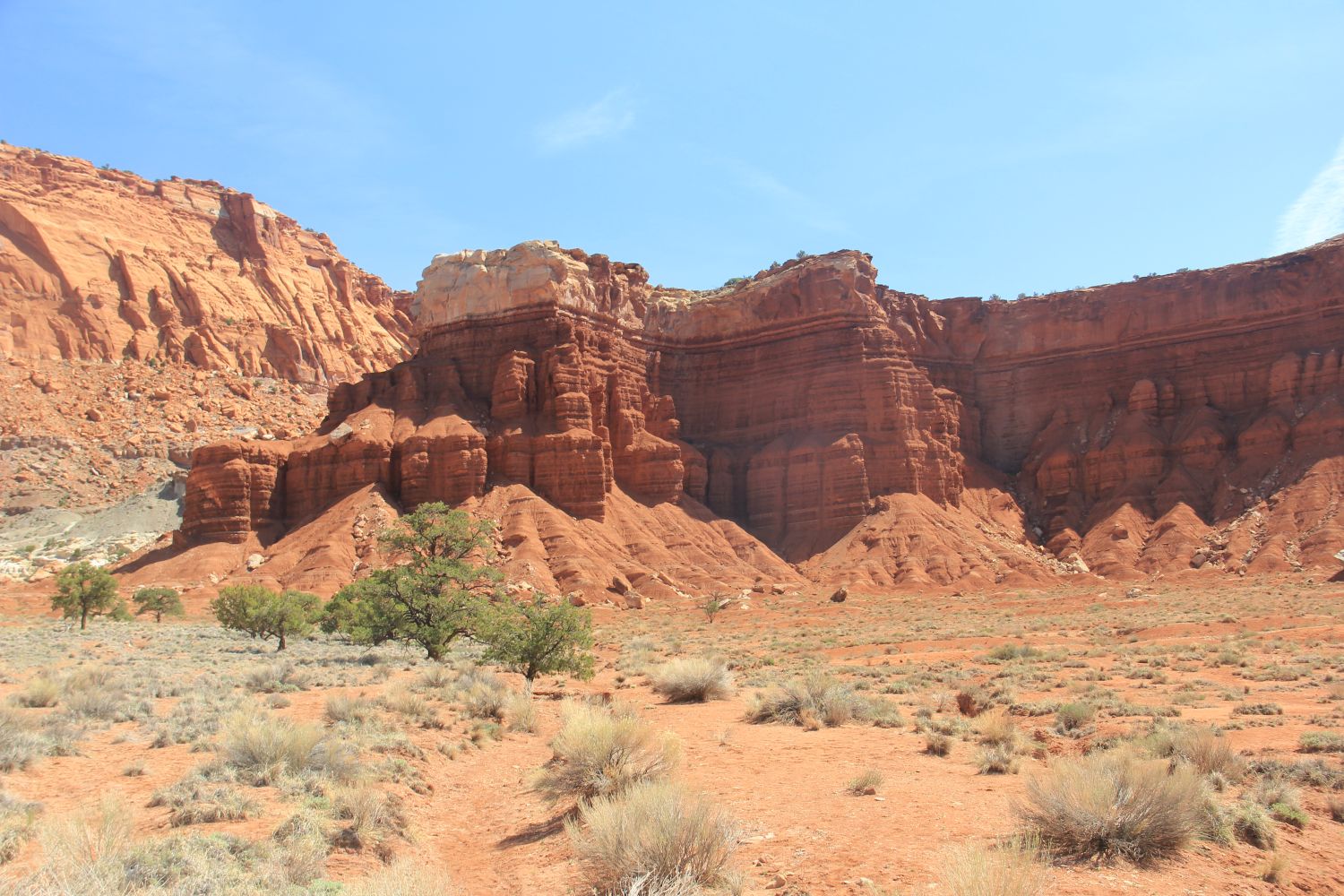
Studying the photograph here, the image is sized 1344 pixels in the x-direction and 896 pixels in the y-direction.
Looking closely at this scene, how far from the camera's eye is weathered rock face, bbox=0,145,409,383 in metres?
91.9

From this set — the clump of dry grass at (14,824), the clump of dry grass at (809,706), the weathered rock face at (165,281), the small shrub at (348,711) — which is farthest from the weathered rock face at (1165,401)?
the weathered rock face at (165,281)

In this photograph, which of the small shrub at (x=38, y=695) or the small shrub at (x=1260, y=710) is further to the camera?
the small shrub at (x=1260, y=710)

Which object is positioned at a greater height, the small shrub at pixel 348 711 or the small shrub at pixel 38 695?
the small shrub at pixel 38 695

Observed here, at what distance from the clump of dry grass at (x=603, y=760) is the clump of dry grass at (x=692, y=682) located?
8017 millimetres

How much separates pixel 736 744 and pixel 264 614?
2323cm

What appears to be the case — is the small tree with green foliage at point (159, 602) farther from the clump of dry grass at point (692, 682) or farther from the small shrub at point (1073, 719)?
the small shrub at point (1073, 719)

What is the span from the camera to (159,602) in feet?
147

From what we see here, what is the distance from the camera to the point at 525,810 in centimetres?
1190

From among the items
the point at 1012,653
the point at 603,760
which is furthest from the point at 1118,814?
the point at 1012,653

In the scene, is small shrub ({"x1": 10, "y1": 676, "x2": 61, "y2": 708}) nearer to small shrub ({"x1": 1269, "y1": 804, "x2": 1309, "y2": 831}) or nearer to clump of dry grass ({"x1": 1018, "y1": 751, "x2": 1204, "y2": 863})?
clump of dry grass ({"x1": 1018, "y1": 751, "x2": 1204, "y2": 863})

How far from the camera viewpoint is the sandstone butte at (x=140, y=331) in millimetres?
80062

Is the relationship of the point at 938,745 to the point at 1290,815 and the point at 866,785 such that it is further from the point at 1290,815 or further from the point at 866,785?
the point at 1290,815

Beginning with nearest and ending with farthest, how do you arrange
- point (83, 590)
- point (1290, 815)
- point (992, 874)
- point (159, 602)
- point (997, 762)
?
1. point (992, 874)
2. point (1290, 815)
3. point (997, 762)
4. point (83, 590)
5. point (159, 602)

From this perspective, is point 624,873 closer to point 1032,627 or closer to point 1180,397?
point 1032,627
